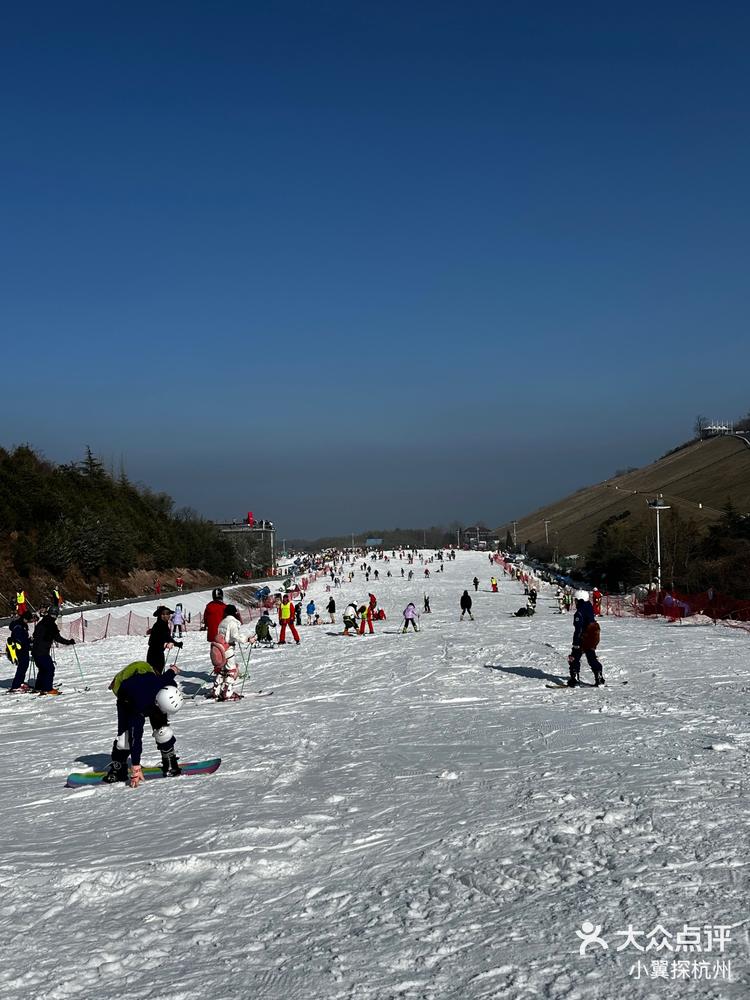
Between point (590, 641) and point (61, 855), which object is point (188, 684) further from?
point (61, 855)

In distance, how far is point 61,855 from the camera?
6.44m

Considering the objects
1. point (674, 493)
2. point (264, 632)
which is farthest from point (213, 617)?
point (674, 493)

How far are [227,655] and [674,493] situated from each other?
136442 mm

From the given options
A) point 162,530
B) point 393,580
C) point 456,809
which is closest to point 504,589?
point 393,580

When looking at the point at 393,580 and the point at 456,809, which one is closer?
the point at 456,809

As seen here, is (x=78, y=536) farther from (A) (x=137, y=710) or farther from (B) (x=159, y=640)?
(A) (x=137, y=710)

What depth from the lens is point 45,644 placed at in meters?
15.4

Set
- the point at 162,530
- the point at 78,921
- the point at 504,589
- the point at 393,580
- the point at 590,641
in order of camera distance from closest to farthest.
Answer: the point at 78,921, the point at 590,641, the point at 504,589, the point at 393,580, the point at 162,530

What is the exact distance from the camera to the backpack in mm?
14344

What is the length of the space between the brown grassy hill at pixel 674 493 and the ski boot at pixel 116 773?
10356 centimetres

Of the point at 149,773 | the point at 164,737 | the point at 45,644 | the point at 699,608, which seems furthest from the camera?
the point at 699,608

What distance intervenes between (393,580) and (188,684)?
60.3 metres

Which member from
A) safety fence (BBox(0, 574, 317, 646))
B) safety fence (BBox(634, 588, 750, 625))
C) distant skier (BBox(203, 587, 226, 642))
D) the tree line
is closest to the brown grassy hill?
the tree line

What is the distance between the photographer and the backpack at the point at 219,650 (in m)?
14.3
